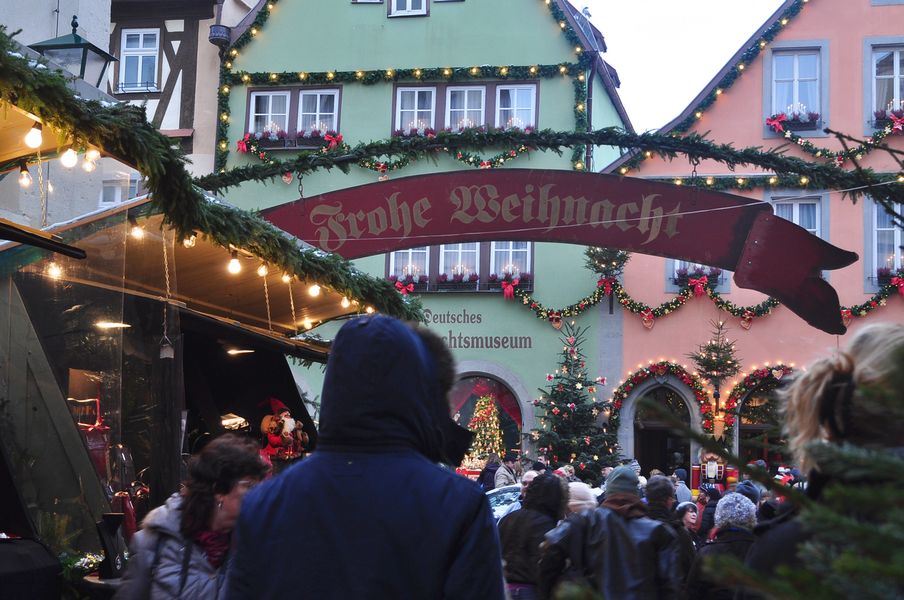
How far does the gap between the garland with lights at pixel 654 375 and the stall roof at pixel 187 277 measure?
11303 millimetres

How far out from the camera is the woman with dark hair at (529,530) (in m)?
6.57

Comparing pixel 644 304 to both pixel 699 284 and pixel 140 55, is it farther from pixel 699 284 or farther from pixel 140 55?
pixel 140 55

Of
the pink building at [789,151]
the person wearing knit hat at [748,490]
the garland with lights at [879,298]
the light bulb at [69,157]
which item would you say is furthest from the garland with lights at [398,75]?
the light bulb at [69,157]

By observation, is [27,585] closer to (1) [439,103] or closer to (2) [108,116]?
(2) [108,116]

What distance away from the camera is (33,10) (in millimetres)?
11242

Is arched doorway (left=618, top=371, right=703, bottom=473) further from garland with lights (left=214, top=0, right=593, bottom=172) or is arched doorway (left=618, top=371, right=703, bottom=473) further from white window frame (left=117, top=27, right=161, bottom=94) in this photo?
white window frame (left=117, top=27, right=161, bottom=94)

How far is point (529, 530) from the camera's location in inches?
260

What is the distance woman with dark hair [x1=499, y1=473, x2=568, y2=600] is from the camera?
21.6ft

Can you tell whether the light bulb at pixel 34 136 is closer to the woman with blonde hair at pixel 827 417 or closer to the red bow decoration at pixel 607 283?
the woman with blonde hair at pixel 827 417

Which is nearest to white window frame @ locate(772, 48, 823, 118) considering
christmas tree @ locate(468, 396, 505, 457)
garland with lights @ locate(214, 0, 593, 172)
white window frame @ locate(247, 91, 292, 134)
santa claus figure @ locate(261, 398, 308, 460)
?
garland with lights @ locate(214, 0, 593, 172)

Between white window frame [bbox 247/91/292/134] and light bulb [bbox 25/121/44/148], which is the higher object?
white window frame [bbox 247/91/292/134]

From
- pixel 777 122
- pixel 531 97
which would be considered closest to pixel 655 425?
pixel 777 122

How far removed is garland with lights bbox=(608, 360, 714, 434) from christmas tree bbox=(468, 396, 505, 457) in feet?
7.31

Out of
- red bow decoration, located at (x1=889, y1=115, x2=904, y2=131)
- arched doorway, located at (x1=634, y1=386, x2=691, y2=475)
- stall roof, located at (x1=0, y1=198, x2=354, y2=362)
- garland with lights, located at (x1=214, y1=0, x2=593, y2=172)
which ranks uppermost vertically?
garland with lights, located at (x1=214, y1=0, x2=593, y2=172)
